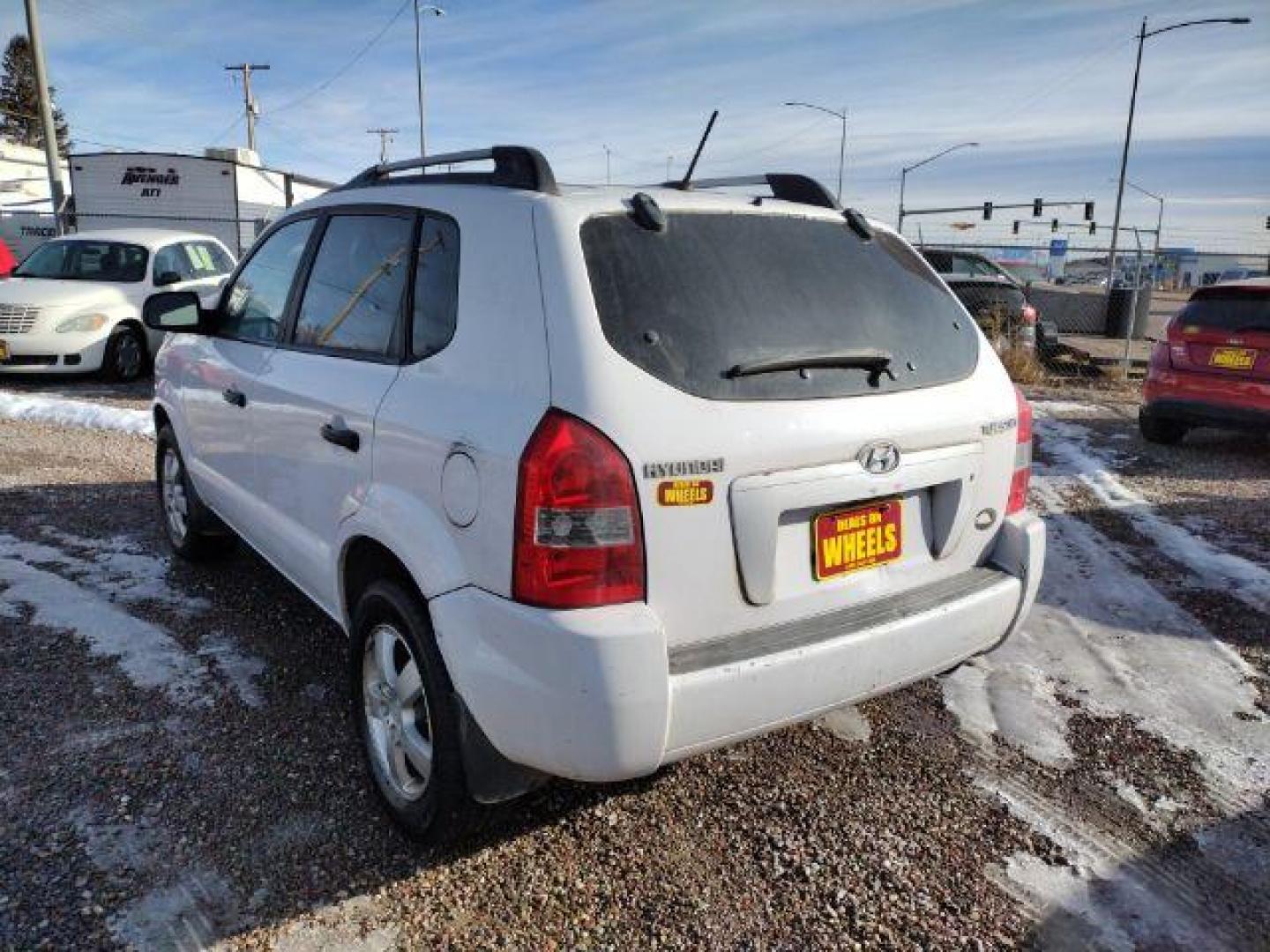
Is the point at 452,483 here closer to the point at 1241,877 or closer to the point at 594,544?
the point at 594,544

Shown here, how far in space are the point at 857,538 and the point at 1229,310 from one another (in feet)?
23.3

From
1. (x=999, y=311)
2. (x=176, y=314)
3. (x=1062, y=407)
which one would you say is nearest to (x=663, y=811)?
(x=176, y=314)

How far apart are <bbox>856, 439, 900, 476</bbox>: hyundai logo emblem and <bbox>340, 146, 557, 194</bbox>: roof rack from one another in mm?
1056

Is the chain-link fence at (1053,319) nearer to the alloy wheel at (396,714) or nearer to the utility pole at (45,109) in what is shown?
the alloy wheel at (396,714)

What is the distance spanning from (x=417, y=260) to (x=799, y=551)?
135 centimetres

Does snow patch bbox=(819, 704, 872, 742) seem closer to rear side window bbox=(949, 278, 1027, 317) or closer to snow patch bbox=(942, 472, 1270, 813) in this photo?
snow patch bbox=(942, 472, 1270, 813)

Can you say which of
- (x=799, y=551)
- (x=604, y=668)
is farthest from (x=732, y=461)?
(x=604, y=668)

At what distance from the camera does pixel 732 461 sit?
2188mm

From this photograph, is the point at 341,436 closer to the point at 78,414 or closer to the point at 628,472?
the point at 628,472

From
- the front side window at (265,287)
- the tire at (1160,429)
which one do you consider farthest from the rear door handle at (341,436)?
the tire at (1160,429)

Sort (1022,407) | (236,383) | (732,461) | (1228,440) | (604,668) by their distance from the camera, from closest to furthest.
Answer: (604,668) < (732,461) < (1022,407) < (236,383) < (1228,440)

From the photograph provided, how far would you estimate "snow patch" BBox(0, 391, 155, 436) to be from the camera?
8484 millimetres

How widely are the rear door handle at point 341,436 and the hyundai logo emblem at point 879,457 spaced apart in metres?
1.41

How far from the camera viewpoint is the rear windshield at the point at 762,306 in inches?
87.7
